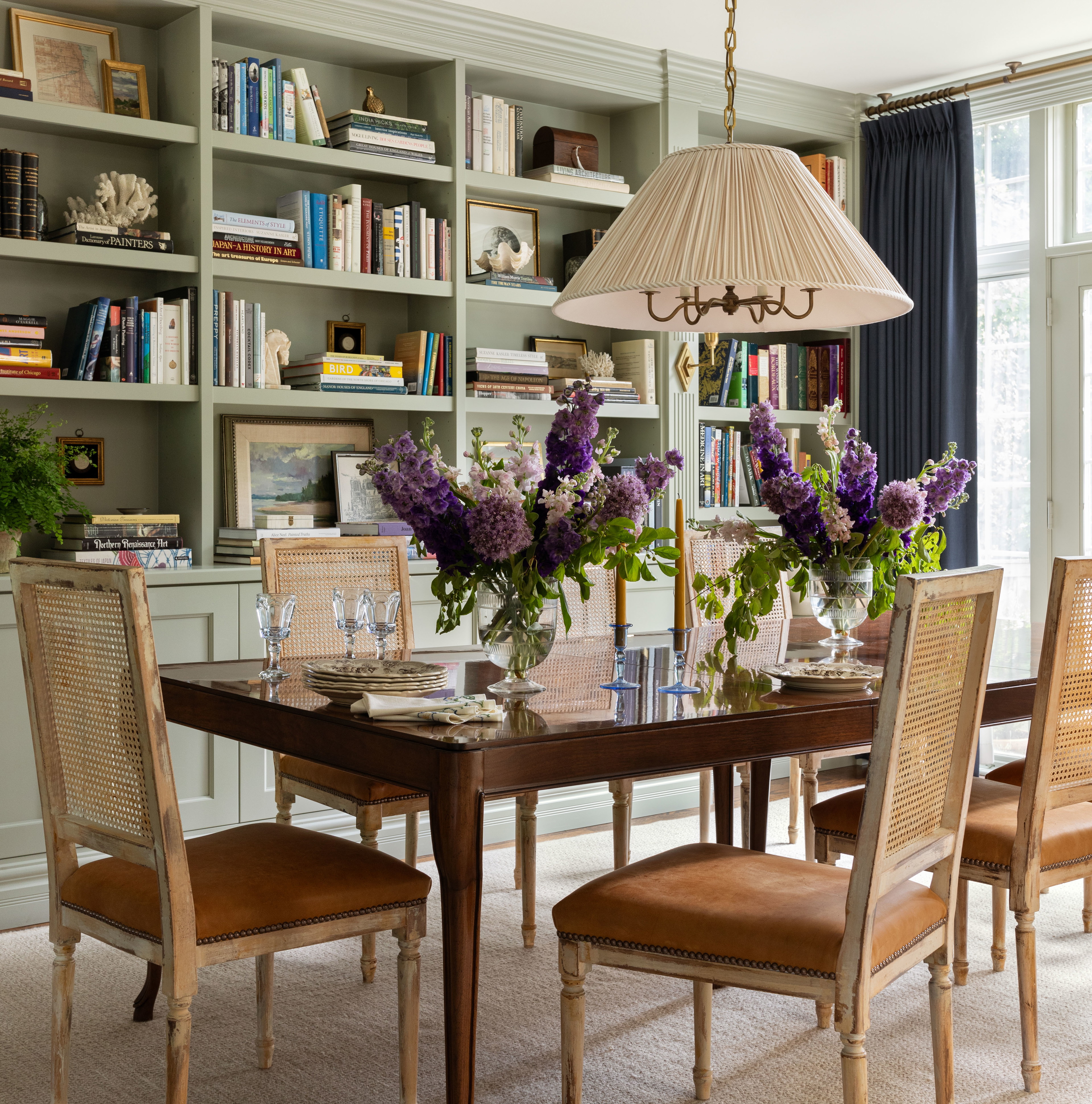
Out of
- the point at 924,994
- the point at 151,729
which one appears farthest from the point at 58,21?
the point at 924,994

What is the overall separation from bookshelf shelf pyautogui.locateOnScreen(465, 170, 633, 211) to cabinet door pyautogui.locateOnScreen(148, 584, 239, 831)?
1604 mm

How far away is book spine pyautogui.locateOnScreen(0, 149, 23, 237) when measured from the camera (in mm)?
3443

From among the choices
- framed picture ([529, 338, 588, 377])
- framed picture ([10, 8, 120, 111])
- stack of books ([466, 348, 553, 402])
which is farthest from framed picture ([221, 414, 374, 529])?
framed picture ([10, 8, 120, 111])

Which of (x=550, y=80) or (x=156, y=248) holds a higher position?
(x=550, y=80)

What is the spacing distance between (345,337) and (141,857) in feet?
8.60

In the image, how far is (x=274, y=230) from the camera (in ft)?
12.8

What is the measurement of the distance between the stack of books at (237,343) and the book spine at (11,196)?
55 cm

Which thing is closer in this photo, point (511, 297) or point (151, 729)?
point (151, 729)

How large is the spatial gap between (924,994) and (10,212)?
9.79 ft

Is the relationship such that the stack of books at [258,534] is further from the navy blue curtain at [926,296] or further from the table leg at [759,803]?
the navy blue curtain at [926,296]

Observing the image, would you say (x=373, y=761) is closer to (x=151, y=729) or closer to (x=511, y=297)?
(x=151, y=729)

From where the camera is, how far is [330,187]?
4262mm

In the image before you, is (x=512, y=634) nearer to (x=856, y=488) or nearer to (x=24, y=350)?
(x=856, y=488)

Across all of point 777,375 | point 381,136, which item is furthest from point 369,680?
point 777,375
